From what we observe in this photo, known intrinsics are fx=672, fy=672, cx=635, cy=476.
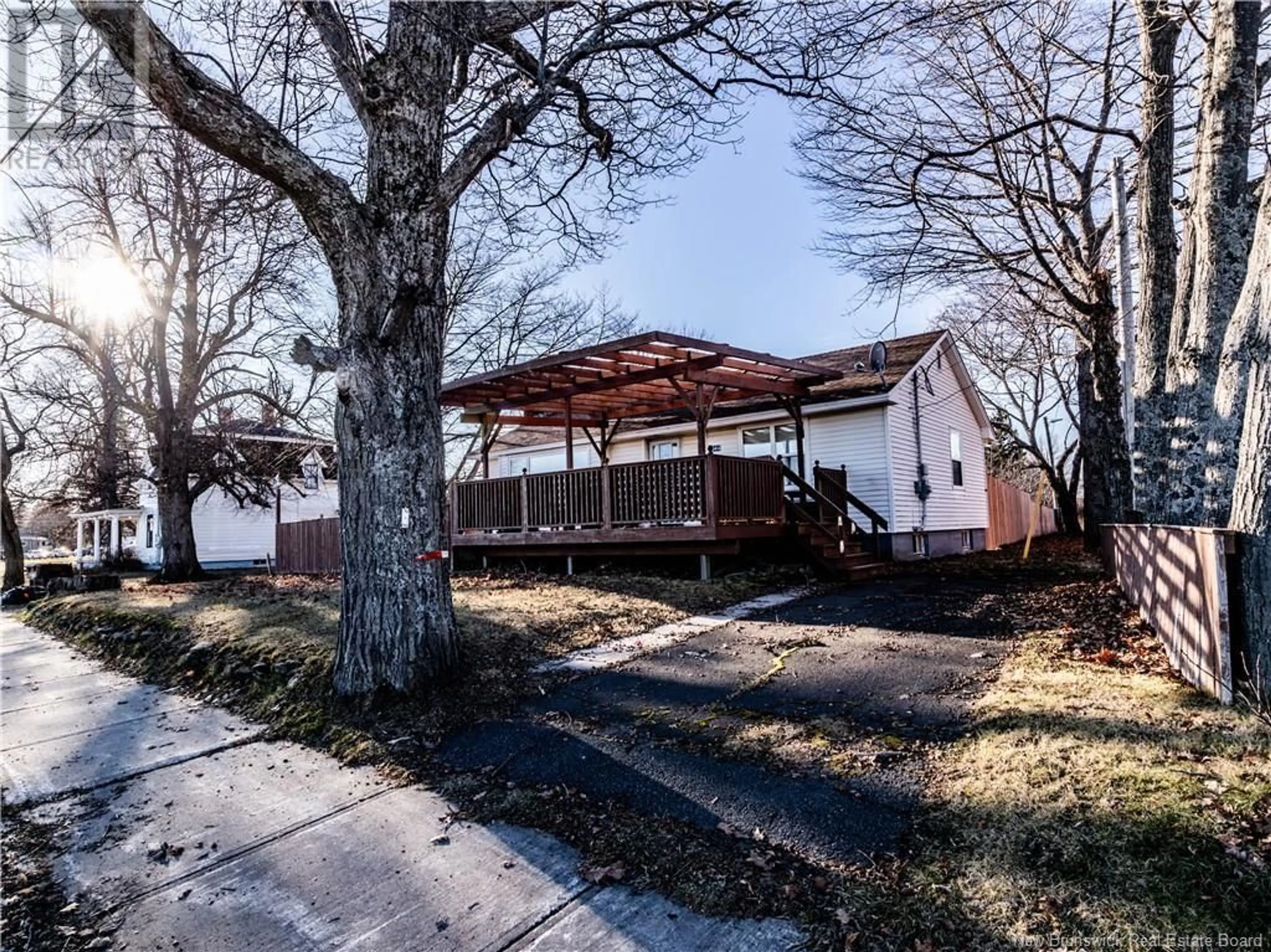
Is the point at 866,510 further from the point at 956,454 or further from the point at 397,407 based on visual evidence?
the point at 397,407

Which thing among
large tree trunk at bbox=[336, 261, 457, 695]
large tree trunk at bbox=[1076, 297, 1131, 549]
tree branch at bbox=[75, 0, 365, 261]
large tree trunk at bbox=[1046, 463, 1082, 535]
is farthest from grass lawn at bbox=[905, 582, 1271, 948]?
large tree trunk at bbox=[1046, 463, 1082, 535]

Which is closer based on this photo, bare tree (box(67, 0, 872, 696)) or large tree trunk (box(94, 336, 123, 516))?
bare tree (box(67, 0, 872, 696))

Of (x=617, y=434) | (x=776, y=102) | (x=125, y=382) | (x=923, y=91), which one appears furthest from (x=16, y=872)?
(x=125, y=382)

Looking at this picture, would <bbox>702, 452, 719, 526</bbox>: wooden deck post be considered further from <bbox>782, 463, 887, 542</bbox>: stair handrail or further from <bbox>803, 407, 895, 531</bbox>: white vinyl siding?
<bbox>803, 407, 895, 531</bbox>: white vinyl siding

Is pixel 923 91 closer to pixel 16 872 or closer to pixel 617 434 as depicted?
pixel 617 434

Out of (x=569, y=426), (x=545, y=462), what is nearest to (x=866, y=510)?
(x=569, y=426)

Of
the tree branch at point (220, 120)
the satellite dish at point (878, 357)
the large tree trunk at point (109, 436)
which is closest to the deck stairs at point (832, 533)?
the satellite dish at point (878, 357)

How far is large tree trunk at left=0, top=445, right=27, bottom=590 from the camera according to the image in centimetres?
2066

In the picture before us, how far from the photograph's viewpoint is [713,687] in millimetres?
5199

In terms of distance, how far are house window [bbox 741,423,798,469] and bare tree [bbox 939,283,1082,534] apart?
4724 mm

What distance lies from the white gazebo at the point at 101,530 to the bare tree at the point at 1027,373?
31465mm

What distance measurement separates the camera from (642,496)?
11453mm

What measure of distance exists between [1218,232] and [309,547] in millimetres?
20393

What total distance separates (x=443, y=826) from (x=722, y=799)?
141 centimetres
